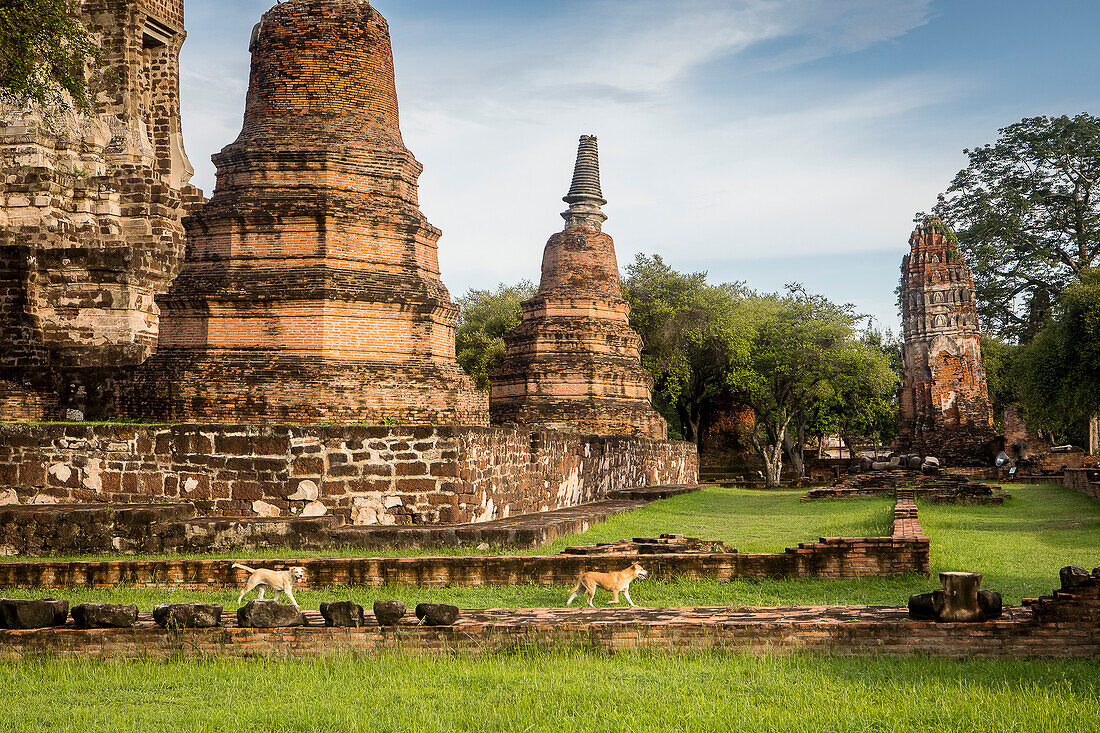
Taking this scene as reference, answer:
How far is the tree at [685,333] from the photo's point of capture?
3722cm

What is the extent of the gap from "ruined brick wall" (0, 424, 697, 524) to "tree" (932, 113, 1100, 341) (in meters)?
33.8

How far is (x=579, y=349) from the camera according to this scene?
26.3 metres

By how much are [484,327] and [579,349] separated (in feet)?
54.0

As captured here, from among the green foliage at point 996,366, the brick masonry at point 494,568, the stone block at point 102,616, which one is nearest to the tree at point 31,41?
the brick masonry at point 494,568

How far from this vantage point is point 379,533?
10.8 metres

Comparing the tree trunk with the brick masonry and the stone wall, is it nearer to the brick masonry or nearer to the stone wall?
the brick masonry

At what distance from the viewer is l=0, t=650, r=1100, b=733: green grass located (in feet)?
15.7

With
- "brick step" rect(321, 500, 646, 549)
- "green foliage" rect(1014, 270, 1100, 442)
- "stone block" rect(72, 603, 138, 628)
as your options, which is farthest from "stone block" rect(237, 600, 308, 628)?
"green foliage" rect(1014, 270, 1100, 442)

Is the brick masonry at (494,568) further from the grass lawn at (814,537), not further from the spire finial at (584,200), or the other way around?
A: the spire finial at (584,200)

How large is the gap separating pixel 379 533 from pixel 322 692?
5.44 m

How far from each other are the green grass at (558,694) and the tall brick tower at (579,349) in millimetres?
18810

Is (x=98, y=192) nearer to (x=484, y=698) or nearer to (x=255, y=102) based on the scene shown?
(x=255, y=102)

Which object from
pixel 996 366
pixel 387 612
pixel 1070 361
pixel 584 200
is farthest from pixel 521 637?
pixel 996 366

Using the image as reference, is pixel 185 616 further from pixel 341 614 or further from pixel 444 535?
pixel 444 535
